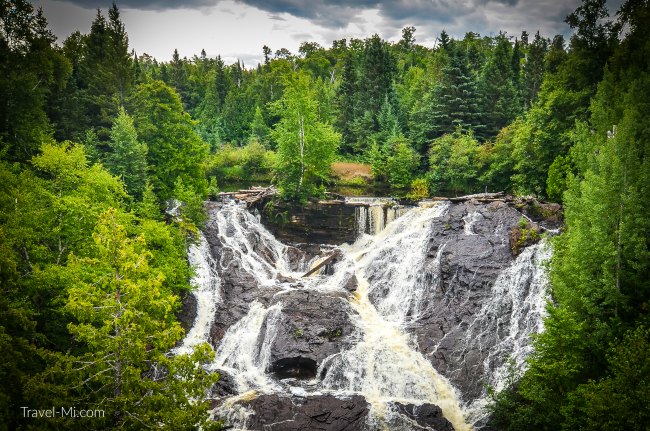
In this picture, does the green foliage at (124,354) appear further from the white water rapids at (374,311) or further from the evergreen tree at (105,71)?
the evergreen tree at (105,71)

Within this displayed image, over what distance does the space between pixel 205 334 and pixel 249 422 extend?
7499 mm

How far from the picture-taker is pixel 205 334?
2514 centimetres

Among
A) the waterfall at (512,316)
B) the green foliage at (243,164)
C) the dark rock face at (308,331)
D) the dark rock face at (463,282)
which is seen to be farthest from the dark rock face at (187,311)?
the green foliage at (243,164)

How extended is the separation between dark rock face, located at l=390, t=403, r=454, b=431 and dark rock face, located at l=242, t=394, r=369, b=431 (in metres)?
1.49

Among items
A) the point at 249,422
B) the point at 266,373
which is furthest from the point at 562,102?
the point at 249,422

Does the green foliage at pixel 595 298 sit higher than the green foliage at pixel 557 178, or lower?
lower

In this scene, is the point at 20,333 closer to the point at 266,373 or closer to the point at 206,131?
the point at 266,373

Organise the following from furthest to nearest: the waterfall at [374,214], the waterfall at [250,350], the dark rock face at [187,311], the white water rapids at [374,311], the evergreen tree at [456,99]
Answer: the evergreen tree at [456,99], the waterfall at [374,214], the dark rock face at [187,311], the waterfall at [250,350], the white water rapids at [374,311]

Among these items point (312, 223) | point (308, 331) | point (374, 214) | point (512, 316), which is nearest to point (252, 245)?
point (312, 223)

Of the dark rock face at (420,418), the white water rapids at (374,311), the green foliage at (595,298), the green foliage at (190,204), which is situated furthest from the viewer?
the green foliage at (190,204)

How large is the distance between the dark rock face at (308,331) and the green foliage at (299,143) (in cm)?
1336

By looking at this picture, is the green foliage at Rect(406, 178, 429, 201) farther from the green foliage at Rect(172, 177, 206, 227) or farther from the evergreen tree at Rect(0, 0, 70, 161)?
the evergreen tree at Rect(0, 0, 70, 161)

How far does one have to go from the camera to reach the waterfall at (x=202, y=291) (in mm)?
24812

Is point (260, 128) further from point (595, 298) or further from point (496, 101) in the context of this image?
point (595, 298)
